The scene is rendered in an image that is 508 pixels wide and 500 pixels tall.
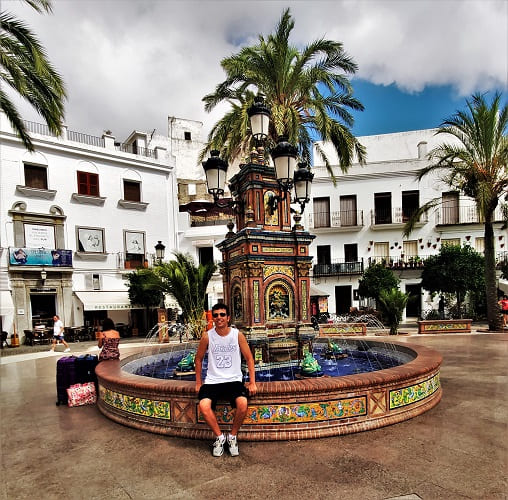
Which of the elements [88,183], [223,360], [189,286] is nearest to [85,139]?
[88,183]

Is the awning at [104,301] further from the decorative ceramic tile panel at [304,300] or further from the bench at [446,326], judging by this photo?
the decorative ceramic tile panel at [304,300]

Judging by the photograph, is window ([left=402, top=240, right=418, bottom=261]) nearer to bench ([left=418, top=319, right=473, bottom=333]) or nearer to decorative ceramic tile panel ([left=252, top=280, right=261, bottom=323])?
bench ([left=418, top=319, right=473, bottom=333])

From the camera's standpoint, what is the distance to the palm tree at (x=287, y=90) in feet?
38.2

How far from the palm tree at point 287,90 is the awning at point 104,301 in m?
12.4

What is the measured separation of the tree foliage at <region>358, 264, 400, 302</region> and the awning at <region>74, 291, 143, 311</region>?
1318cm

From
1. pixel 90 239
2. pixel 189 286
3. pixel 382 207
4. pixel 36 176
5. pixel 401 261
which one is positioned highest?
pixel 36 176

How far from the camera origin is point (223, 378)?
13.6ft

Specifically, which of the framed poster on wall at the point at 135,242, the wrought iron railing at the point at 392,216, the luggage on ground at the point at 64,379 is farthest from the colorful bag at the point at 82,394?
the wrought iron railing at the point at 392,216

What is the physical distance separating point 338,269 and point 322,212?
4436 mm

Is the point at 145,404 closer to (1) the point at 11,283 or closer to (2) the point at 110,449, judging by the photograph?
(2) the point at 110,449

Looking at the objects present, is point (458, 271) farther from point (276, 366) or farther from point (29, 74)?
point (29, 74)

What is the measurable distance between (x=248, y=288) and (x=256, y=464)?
3.62m

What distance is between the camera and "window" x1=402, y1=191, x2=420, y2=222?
88.4 feet

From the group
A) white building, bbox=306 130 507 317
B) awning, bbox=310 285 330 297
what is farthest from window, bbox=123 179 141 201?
awning, bbox=310 285 330 297
